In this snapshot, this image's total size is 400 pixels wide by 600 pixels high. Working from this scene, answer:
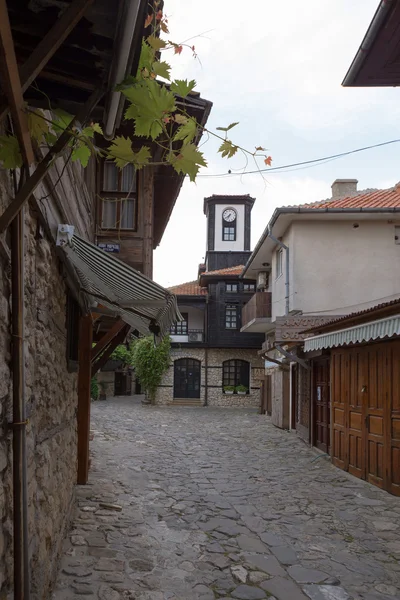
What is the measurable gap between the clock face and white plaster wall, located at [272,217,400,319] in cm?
1561

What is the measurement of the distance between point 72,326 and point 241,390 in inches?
909

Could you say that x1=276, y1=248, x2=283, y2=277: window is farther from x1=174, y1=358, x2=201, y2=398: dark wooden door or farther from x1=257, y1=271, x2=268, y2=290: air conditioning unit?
x1=174, y1=358, x2=201, y2=398: dark wooden door

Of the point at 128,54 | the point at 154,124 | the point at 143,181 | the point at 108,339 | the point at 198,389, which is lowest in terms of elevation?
the point at 198,389

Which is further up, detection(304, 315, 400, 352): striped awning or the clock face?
the clock face

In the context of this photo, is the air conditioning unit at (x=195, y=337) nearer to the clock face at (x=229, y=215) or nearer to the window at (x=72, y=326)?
the clock face at (x=229, y=215)

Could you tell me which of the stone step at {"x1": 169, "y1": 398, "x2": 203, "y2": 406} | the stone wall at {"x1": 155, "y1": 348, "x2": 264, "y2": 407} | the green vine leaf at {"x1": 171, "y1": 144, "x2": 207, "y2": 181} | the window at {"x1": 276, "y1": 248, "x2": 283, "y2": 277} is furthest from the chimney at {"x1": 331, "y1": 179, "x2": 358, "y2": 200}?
the green vine leaf at {"x1": 171, "y1": 144, "x2": 207, "y2": 181}

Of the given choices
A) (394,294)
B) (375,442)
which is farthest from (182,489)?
(394,294)

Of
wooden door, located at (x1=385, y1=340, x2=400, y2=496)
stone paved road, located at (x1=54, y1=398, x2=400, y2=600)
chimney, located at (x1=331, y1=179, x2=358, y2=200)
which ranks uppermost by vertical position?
chimney, located at (x1=331, y1=179, x2=358, y2=200)

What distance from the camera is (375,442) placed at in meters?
8.36

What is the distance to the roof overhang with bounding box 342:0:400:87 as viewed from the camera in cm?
398

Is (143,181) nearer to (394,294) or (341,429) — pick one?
(341,429)

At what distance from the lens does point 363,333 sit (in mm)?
7715

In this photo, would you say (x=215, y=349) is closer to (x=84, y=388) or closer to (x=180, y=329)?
(x=180, y=329)

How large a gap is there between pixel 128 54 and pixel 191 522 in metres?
5.44
